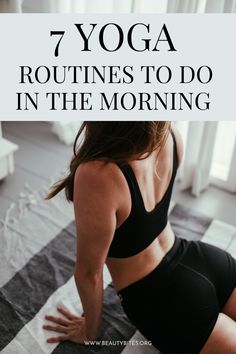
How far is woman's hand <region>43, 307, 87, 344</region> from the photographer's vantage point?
4.30 feet

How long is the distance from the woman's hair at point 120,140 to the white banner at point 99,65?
0.06m

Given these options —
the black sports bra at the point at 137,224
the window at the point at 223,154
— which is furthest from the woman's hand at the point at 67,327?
the window at the point at 223,154

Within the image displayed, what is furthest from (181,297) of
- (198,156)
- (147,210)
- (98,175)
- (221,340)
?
(198,156)

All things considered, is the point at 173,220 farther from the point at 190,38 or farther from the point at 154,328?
the point at 190,38

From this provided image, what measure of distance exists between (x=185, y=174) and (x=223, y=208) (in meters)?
0.20

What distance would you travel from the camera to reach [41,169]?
2016 millimetres

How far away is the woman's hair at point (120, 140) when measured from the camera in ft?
3.06

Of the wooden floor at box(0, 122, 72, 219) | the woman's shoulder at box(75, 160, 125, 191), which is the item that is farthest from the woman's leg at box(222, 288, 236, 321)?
the wooden floor at box(0, 122, 72, 219)

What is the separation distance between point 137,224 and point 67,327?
48 cm

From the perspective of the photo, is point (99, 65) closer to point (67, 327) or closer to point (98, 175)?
point (98, 175)

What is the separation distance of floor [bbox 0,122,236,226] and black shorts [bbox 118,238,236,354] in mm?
637

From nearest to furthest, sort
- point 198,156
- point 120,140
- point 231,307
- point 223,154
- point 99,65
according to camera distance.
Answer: point 120,140 → point 99,65 → point 231,307 → point 198,156 → point 223,154

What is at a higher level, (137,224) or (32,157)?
(137,224)

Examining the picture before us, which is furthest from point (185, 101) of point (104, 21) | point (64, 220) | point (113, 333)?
point (64, 220)
